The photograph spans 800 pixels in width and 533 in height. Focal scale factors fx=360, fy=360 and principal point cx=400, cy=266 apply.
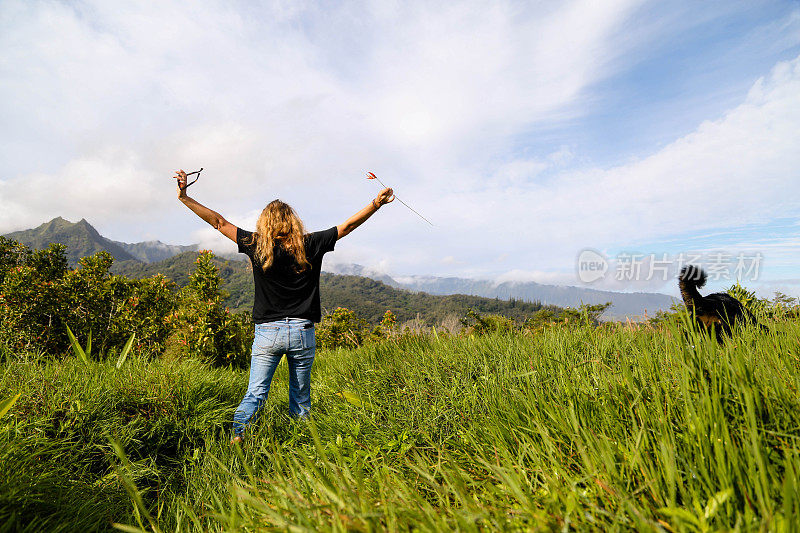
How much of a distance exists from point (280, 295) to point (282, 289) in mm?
62

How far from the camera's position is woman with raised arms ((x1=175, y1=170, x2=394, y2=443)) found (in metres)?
3.44

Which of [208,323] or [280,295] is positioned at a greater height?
[280,295]

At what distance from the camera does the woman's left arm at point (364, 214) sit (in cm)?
393

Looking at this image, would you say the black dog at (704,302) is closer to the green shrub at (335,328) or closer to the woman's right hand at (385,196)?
the woman's right hand at (385,196)

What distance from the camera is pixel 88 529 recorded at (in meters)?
1.98

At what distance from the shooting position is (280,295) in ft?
11.6

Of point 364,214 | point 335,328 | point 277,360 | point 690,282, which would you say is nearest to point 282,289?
point 277,360

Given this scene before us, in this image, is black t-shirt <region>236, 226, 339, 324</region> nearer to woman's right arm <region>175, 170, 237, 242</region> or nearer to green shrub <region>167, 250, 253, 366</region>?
woman's right arm <region>175, 170, 237, 242</region>

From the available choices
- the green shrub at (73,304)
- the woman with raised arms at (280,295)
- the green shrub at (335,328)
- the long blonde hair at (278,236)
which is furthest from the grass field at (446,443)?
the green shrub at (335,328)

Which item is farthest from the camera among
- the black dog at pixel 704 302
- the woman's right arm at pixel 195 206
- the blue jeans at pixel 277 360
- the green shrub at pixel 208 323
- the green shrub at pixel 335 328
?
the green shrub at pixel 335 328

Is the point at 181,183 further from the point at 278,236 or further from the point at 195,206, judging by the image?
the point at 278,236

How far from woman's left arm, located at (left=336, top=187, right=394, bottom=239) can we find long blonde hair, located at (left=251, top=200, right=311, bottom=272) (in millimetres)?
441

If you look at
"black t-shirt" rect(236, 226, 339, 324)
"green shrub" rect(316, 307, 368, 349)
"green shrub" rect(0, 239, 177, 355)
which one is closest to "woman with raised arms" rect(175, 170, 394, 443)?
"black t-shirt" rect(236, 226, 339, 324)

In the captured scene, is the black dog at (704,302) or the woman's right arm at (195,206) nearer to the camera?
the black dog at (704,302)
